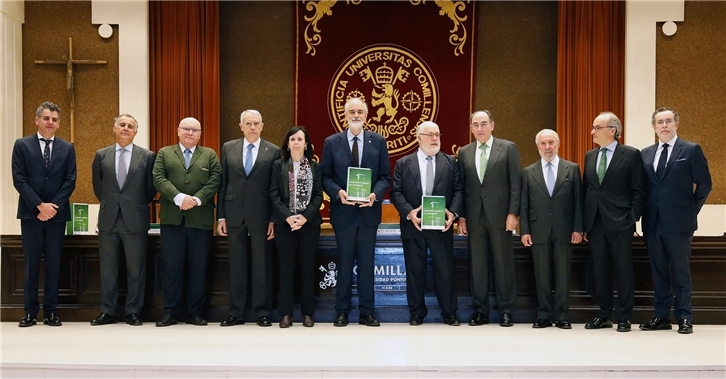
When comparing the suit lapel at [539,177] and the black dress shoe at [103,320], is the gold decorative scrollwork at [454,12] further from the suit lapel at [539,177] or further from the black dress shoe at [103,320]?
the black dress shoe at [103,320]

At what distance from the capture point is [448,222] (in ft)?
17.7

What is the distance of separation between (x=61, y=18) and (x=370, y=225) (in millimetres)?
5100

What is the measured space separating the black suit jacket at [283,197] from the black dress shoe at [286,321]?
68cm

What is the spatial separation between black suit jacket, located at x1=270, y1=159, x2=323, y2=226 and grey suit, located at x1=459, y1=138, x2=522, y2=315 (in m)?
1.09

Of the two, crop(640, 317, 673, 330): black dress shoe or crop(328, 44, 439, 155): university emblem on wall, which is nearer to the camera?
crop(640, 317, 673, 330): black dress shoe

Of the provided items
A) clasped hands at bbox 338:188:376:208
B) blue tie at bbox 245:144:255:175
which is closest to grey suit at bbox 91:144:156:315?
blue tie at bbox 245:144:255:175

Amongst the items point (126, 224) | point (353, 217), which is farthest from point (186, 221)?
point (353, 217)

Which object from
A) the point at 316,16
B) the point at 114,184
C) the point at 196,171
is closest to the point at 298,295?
the point at 196,171

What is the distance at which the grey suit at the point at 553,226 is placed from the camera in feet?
17.7

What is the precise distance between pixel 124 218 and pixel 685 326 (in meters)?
4.02

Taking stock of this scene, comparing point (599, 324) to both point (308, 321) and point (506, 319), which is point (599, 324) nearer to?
point (506, 319)

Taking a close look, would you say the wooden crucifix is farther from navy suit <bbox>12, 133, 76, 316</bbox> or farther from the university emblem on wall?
navy suit <bbox>12, 133, 76, 316</bbox>

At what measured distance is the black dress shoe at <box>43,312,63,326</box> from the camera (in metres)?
5.51

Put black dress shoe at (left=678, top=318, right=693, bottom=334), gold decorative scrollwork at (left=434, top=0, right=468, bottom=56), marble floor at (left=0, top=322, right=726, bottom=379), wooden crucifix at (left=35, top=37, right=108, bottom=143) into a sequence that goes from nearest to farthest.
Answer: marble floor at (left=0, top=322, right=726, bottom=379)
black dress shoe at (left=678, top=318, right=693, bottom=334)
wooden crucifix at (left=35, top=37, right=108, bottom=143)
gold decorative scrollwork at (left=434, top=0, right=468, bottom=56)
